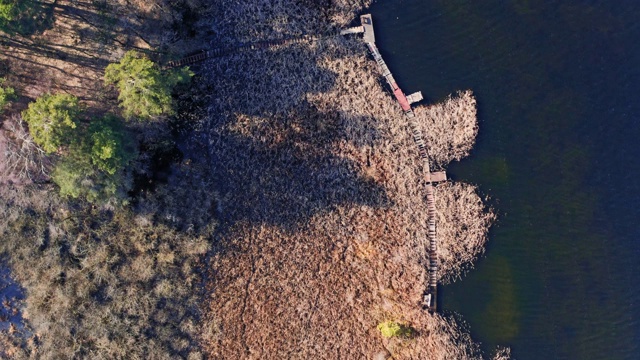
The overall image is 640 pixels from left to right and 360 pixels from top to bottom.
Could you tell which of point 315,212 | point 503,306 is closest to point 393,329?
point 503,306

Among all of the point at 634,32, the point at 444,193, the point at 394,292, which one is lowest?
the point at 394,292

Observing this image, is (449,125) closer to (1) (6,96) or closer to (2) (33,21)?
(2) (33,21)

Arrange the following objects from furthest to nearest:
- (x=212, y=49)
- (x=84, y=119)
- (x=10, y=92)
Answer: (x=212, y=49)
(x=84, y=119)
(x=10, y=92)

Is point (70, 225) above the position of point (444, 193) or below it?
below

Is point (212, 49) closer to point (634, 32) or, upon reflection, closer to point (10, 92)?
point (10, 92)

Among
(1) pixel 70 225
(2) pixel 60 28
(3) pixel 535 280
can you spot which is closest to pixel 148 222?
(1) pixel 70 225

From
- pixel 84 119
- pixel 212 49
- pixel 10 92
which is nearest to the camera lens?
pixel 10 92

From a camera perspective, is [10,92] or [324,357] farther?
[324,357]
